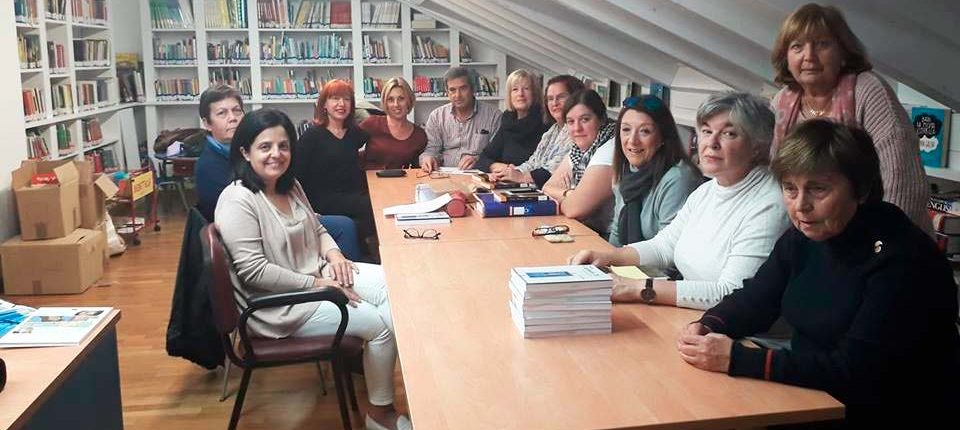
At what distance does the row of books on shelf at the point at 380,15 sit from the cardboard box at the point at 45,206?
436cm

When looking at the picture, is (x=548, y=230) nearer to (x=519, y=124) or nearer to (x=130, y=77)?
(x=519, y=124)

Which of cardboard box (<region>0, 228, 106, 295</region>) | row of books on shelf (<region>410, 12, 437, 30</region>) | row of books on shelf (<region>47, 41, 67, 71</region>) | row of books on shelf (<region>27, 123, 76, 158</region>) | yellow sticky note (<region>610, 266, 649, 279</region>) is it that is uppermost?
row of books on shelf (<region>410, 12, 437, 30</region>)

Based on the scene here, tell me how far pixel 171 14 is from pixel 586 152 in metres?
6.24

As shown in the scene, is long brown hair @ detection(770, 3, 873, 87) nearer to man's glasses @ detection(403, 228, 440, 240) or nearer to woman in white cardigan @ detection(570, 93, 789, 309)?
woman in white cardigan @ detection(570, 93, 789, 309)

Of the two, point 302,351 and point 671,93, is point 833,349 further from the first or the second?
point 671,93

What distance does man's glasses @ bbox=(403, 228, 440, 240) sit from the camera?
3.13 metres

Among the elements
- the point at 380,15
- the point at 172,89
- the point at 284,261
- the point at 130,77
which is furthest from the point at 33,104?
the point at 284,261

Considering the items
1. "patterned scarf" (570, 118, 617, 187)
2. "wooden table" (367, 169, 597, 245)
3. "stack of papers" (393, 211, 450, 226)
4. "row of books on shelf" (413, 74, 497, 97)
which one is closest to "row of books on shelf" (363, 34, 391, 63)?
"row of books on shelf" (413, 74, 497, 97)

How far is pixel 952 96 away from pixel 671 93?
107 inches

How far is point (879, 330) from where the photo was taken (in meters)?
1.65

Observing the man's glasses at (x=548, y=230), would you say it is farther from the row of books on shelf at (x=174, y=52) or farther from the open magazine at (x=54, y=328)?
the row of books on shelf at (x=174, y=52)

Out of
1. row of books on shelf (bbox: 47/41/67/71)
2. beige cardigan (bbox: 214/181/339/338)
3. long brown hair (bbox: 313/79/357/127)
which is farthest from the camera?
row of books on shelf (bbox: 47/41/67/71)

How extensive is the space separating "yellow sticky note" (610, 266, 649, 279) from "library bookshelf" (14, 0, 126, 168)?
4.80 metres

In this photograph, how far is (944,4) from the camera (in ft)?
7.57
